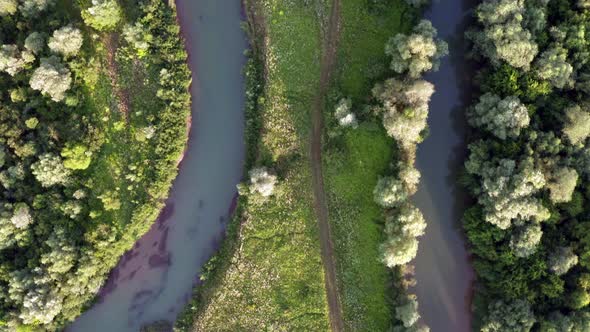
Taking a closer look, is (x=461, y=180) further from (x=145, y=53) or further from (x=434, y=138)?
(x=145, y=53)

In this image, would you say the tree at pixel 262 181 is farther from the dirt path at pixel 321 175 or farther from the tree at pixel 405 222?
the tree at pixel 405 222

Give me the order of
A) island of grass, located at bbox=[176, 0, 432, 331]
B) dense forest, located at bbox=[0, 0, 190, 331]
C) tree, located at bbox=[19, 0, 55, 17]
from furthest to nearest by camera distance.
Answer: tree, located at bbox=[19, 0, 55, 17]
island of grass, located at bbox=[176, 0, 432, 331]
dense forest, located at bbox=[0, 0, 190, 331]

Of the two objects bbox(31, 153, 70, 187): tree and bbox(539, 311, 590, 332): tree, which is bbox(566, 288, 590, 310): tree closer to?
bbox(539, 311, 590, 332): tree

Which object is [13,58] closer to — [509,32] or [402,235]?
[402,235]

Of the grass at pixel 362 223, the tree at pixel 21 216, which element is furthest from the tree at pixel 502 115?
the tree at pixel 21 216

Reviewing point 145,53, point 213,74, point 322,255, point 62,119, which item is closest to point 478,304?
point 322,255

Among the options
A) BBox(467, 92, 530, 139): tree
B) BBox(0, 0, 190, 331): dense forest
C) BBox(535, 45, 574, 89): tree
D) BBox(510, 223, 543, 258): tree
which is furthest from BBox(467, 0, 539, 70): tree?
BBox(0, 0, 190, 331): dense forest
